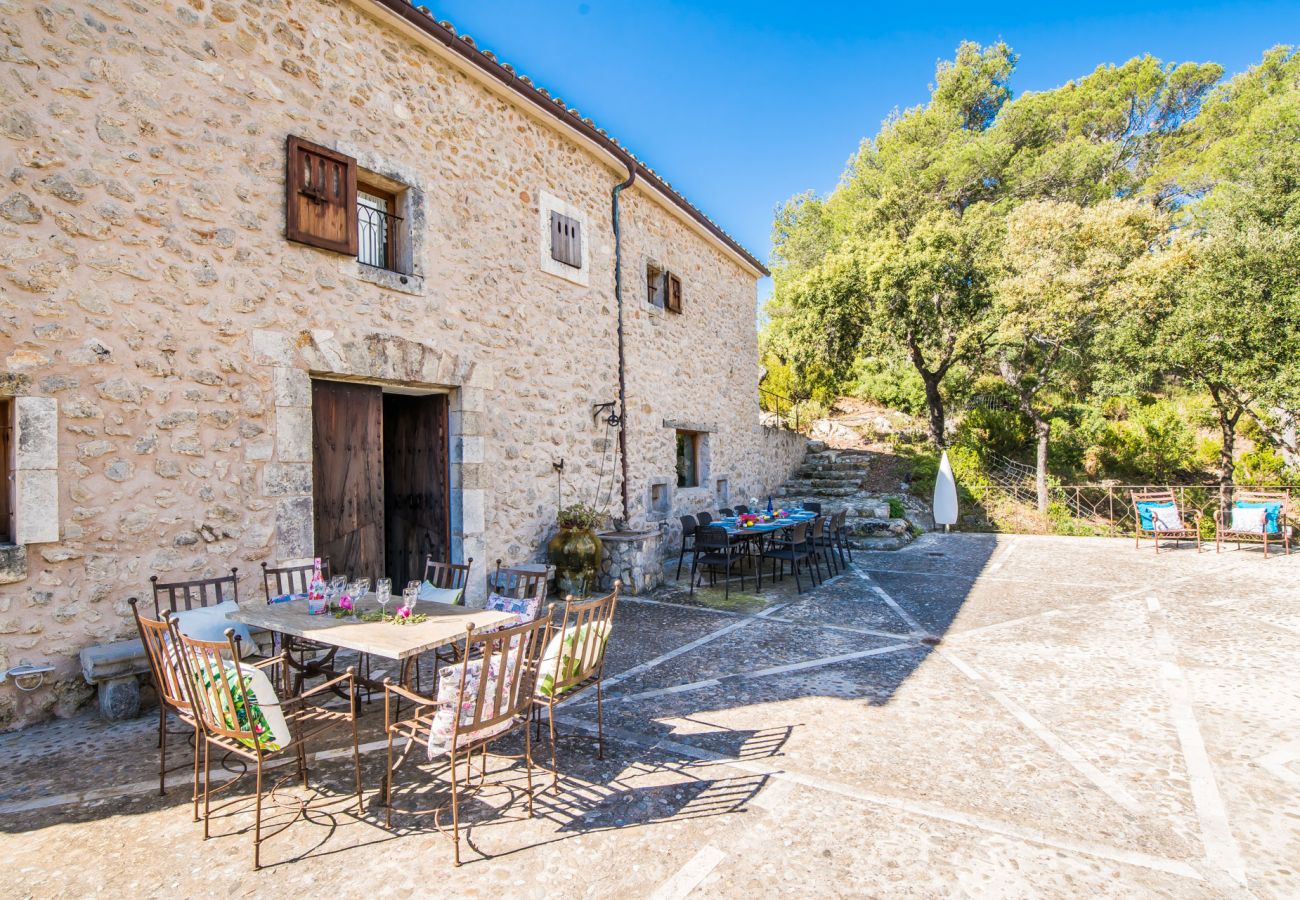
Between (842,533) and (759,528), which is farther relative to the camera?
(842,533)

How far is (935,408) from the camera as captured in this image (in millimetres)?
15039

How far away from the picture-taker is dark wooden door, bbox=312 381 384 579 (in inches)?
198

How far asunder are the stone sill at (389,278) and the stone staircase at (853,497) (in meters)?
7.52

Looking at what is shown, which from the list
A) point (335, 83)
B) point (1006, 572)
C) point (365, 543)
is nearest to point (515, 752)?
point (365, 543)

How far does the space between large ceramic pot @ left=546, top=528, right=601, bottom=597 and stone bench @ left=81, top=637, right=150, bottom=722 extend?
3.66 m

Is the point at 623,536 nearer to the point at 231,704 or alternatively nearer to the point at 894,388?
the point at 231,704

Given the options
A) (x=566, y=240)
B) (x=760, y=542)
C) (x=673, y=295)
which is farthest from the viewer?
(x=673, y=295)

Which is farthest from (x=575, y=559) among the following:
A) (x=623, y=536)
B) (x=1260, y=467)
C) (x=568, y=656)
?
(x=1260, y=467)

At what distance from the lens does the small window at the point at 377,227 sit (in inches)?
215

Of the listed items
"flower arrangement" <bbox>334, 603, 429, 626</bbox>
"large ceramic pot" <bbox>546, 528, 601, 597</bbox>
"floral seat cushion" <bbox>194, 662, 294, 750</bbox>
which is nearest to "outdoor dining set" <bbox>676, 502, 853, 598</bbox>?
"large ceramic pot" <bbox>546, 528, 601, 597</bbox>

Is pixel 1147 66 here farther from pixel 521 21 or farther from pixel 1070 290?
pixel 521 21

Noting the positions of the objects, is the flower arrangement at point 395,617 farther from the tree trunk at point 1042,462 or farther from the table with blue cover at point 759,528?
the tree trunk at point 1042,462

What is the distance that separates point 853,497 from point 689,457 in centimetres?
438

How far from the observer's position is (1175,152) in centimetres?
1770
